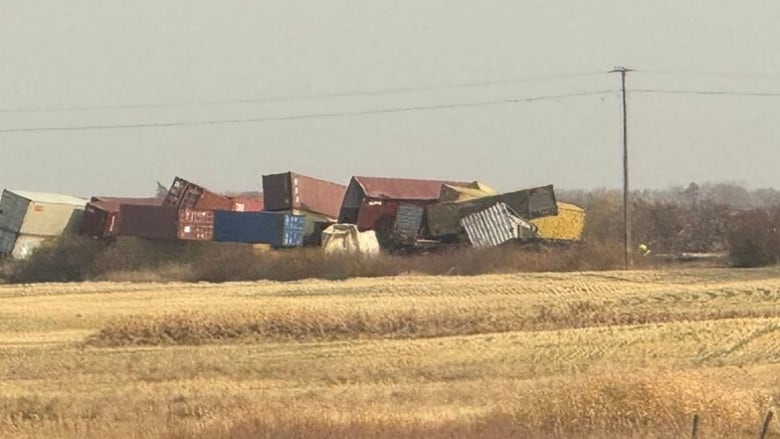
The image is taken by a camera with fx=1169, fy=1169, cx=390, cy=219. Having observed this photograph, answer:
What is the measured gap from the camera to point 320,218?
172 ft

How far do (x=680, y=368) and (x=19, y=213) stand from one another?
38.8 meters

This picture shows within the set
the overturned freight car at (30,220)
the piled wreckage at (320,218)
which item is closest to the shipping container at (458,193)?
the piled wreckage at (320,218)

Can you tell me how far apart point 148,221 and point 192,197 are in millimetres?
4116

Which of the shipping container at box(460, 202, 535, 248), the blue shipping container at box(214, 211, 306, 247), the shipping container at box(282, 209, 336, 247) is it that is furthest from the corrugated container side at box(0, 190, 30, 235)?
the shipping container at box(460, 202, 535, 248)

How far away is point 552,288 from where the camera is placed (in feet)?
118

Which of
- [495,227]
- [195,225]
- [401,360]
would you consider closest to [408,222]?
[495,227]

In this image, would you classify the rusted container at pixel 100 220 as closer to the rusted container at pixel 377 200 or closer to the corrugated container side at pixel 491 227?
the rusted container at pixel 377 200

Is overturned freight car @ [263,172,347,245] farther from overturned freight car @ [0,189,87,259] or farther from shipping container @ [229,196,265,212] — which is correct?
overturned freight car @ [0,189,87,259]

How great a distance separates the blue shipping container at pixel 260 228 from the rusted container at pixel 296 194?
1871 millimetres

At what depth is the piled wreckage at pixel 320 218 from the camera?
48.3m

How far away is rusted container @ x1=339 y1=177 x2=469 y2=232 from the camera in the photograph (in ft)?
164

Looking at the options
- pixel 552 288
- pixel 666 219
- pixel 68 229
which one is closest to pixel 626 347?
pixel 552 288

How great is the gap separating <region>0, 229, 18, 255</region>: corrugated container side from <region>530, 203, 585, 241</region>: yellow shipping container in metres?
22.7

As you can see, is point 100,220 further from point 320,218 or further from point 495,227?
point 495,227
